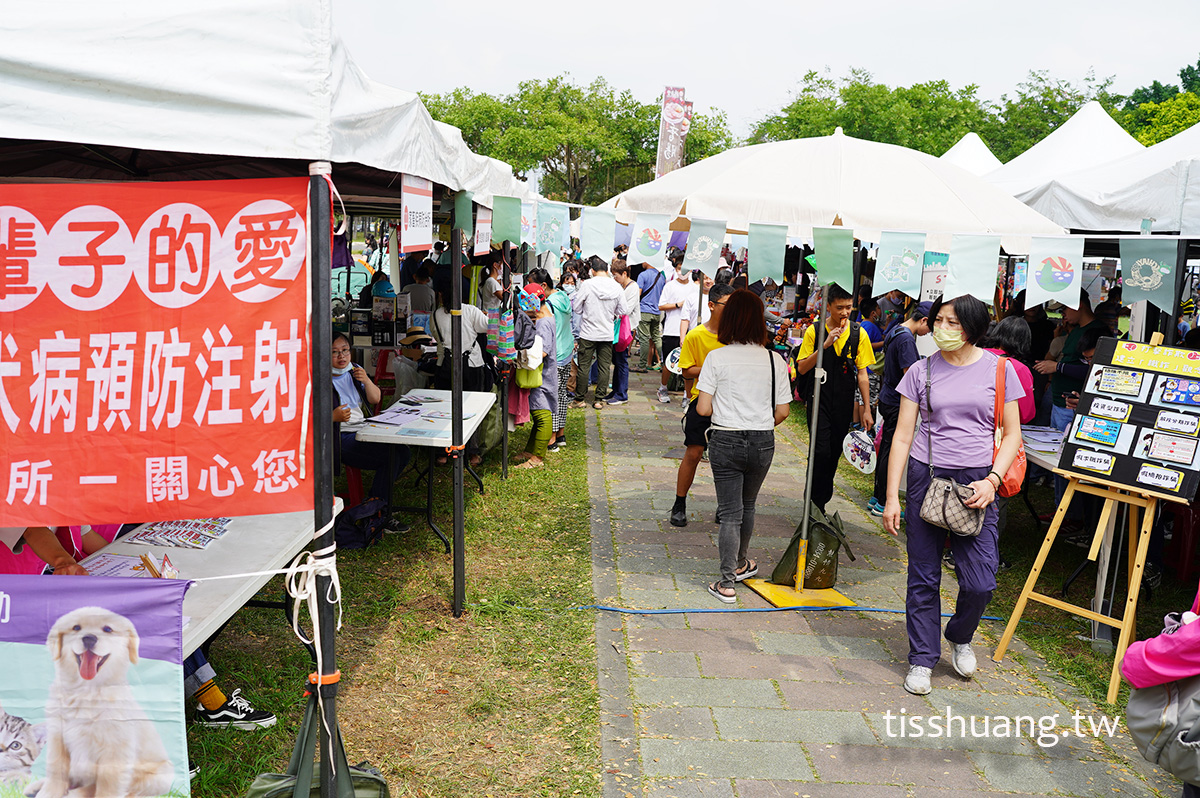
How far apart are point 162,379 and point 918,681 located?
361 cm

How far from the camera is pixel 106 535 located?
3758mm

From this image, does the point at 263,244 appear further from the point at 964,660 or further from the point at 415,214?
the point at 964,660

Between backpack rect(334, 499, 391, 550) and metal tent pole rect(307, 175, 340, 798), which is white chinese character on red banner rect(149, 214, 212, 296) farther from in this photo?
backpack rect(334, 499, 391, 550)

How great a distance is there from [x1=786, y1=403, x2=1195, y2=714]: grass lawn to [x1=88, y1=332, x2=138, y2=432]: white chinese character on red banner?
4419 millimetres

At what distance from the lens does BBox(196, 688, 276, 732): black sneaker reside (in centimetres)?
363

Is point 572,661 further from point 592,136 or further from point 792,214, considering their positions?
point 592,136

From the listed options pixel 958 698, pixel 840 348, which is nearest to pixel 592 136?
pixel 840 348

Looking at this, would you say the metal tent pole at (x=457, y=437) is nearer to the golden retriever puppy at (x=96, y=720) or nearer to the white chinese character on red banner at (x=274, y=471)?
the white chinese character on red banner at (x=274, y=471)

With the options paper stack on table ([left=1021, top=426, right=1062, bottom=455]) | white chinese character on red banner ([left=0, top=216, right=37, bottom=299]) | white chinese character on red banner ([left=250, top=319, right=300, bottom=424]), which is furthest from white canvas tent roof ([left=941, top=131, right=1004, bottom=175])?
white chinese character on red banner ([left=0, top=216, right=37, bottom=299])

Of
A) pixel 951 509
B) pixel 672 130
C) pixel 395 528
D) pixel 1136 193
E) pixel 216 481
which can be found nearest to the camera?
pixel 216 481

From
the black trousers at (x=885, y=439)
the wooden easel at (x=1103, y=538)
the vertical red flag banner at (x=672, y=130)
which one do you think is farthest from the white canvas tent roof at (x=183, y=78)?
the vertical red flag banner at (x=672, y=130)

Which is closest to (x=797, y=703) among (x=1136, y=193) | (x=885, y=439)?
(x=885, y=439)

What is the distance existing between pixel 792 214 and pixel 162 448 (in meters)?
3.53

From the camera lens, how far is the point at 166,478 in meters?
2.35
